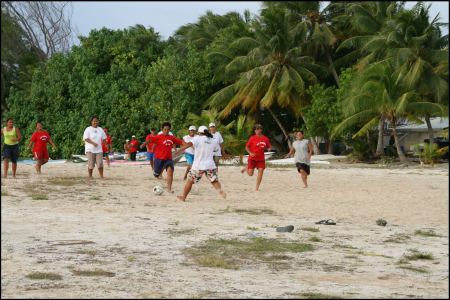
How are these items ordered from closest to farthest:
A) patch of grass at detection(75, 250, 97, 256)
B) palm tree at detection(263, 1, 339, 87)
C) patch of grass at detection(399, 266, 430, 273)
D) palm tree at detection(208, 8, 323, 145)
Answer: patch of grass at detection(399, 266, 430, 273) → patch of grass at detection(75, 250, 97, 256) → palm tree at detection(208, 8, 323, 145) → palm tree at detection(263, 1, 339, 87)

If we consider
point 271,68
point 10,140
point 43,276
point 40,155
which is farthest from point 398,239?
point 271,68

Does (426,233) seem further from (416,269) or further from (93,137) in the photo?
(93,137)

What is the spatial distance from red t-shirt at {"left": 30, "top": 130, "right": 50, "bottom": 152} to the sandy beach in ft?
9.95

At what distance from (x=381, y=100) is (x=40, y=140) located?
597 inches

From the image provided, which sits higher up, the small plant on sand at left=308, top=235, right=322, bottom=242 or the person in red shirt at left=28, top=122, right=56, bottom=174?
the person in red shirt at left=28, top=122, right=56, bottom=174

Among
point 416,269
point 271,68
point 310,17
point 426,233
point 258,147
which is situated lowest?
point 416,269

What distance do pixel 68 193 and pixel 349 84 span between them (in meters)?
20.3

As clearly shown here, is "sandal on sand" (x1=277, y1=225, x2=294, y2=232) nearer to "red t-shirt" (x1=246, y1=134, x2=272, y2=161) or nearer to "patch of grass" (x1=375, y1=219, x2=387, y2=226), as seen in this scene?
"patch of grass" (x1=375, y1=219, x2=387, y2=226)

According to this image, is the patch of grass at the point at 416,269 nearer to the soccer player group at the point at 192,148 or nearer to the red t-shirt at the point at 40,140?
the soccer player group at the point at 192,148

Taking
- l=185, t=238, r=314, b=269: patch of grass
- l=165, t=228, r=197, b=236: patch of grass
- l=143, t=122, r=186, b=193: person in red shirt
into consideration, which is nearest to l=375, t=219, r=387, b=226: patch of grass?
l=185, t=238, r=314, b=269: patch of grass

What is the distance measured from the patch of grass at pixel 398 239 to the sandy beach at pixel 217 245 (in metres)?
0.01

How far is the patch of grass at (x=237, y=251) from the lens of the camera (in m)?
7.46

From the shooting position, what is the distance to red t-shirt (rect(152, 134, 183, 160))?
14.7 m

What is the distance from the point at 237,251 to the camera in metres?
8.12
